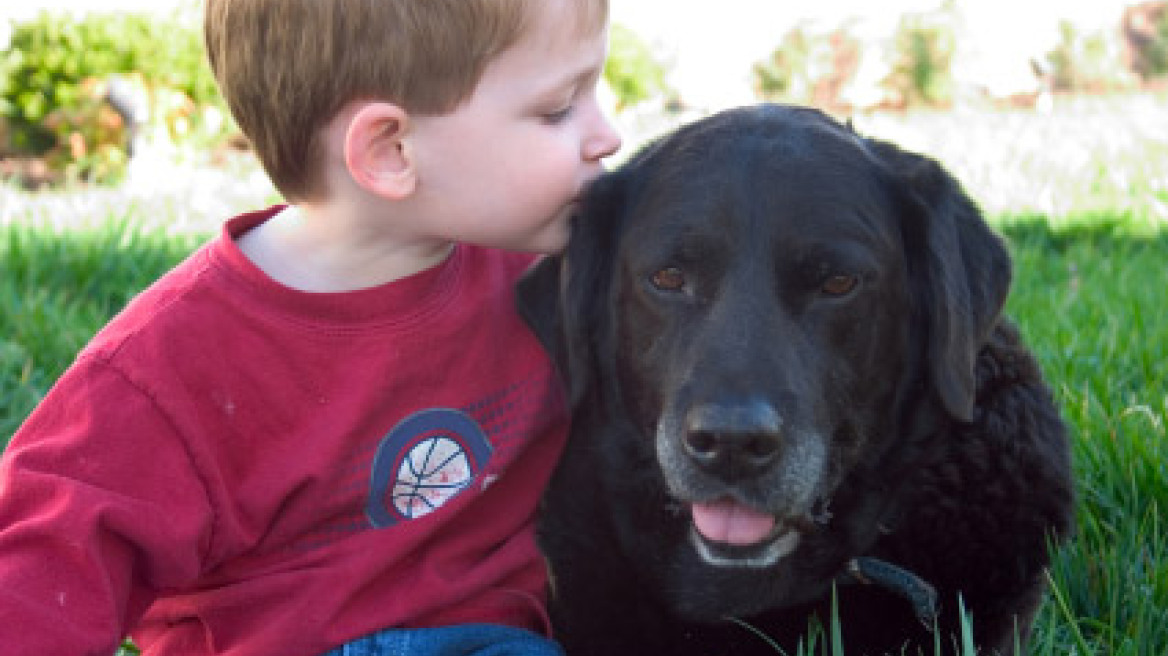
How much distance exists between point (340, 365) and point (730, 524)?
0.75m

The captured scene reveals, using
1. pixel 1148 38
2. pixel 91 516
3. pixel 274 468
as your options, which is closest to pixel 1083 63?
pixel 1148 38

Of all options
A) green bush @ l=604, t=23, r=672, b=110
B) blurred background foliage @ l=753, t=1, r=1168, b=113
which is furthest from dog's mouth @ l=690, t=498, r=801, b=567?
blurred background foliage @ l=753, t=1, r=1168, b=113

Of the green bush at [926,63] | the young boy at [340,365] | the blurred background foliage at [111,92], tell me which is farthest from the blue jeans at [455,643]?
the green bush at [926,63]

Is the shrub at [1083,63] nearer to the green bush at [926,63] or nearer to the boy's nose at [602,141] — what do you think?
the green bush at [926,63]

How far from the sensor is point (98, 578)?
2.33m

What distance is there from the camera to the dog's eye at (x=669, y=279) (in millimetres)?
2604

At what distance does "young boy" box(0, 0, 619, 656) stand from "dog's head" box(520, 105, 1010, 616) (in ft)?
0.45

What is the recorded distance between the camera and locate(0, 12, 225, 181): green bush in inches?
399

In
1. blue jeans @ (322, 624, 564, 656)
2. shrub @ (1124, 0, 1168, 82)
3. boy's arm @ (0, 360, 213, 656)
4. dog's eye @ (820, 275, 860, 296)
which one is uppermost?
dog's eye @ (820, 275, 860, 296)

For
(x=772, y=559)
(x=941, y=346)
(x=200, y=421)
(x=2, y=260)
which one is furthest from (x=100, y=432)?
(x=2, y=260)

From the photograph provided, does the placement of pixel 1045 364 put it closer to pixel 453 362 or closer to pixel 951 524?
pixel 951 524

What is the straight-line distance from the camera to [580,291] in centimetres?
273

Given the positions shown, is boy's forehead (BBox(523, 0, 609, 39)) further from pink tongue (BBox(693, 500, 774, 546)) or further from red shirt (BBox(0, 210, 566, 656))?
pink tongue (BBox(693, 500, 774, 546))

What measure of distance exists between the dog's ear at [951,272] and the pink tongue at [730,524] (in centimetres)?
39
